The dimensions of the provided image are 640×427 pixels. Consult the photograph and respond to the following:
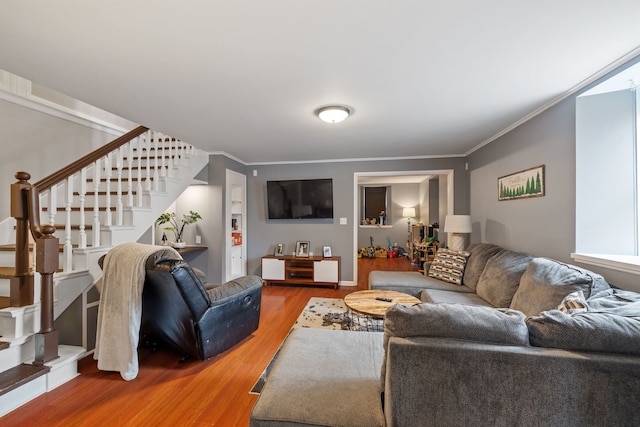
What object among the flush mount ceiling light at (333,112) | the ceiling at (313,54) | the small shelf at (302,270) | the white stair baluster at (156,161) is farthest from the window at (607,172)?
the white stair baluster at (156,161)

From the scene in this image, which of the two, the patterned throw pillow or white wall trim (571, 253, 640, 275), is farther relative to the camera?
the patterned throw pillow

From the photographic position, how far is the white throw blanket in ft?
6.32

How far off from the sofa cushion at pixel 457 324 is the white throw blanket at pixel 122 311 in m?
1.78

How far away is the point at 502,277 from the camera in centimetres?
243

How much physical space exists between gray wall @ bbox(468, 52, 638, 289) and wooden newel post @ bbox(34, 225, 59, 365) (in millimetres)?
3837

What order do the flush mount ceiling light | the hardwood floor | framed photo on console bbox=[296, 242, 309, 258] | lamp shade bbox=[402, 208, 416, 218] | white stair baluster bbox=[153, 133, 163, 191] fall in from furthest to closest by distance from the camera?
lamp shade bbox=[402, 208, 416, 218] < framed photo on console bbox=[296, 242, 309, 258] < white stair baluster bbox=[153, 133, 163, 191] < the flush mount ceiling light < the hardwood floor

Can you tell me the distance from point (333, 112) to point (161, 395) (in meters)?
2.56

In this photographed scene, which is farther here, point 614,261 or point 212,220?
point 212,220

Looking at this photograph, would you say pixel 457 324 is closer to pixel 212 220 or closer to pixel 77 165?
pixel 77 165

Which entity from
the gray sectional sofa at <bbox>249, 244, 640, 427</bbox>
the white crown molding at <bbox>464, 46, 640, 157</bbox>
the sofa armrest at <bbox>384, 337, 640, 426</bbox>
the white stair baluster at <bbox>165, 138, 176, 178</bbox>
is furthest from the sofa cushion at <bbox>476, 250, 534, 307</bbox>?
the white stair baluster at <bbox>165, 138, 176, 178</bbox>

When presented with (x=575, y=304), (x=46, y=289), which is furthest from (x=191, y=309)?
(x=575, y=304)

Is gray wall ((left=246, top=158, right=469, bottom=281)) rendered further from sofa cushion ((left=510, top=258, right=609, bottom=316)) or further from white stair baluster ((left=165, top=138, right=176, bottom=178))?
sofa cushion ((left=510, top=258, right=609, bottom=316))

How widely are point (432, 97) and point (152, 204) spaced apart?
3.11 meters

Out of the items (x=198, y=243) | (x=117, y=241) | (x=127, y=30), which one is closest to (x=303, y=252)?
(x=198, y=243)
